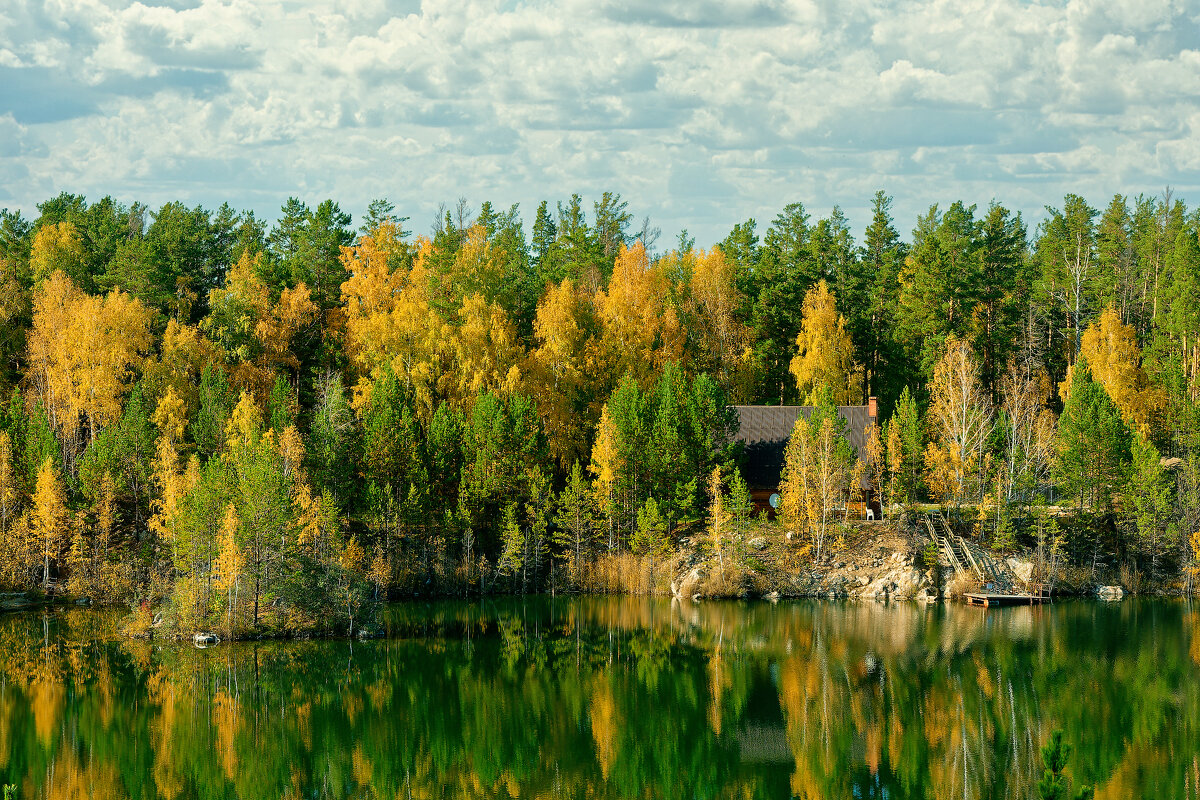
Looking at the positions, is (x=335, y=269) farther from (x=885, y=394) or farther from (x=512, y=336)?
(x=885, y=394)

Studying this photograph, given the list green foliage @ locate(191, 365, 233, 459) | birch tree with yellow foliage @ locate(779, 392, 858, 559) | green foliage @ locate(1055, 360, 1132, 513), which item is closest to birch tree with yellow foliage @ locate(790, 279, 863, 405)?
birch tree with yellow foliage @ locate(779, 392, 858, 559)

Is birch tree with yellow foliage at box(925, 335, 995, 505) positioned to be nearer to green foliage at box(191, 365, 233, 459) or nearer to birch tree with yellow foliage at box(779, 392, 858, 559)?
birch tree with yellow foliage at box(779, 392, 858, 559)

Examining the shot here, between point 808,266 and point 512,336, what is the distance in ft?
67.1

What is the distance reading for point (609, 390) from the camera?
202 ft

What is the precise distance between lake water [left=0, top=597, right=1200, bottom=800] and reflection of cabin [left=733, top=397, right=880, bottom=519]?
1250 cm

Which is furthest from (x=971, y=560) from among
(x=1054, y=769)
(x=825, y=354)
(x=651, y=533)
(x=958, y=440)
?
(x=1054, y=769)

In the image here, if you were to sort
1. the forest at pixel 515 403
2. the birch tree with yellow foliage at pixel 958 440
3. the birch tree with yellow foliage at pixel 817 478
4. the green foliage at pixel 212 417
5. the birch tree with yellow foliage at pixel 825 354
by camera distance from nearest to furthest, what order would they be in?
the forest at pixel 515 403
the birch tree with yellow foliage at pixel 817 478
the green foliage at pixel 212 417
the birch tree with yellow foliage at pixel 958 440
the birch tree with yellow foliage at pixel 825 354

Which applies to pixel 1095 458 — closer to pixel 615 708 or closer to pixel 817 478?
pixel 817 478

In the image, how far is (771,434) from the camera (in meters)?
60.2

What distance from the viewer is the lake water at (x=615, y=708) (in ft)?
86.6

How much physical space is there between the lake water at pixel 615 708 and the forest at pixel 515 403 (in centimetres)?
512

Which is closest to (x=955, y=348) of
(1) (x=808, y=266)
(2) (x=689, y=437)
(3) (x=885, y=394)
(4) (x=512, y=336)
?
(3) (x=885, y=394)

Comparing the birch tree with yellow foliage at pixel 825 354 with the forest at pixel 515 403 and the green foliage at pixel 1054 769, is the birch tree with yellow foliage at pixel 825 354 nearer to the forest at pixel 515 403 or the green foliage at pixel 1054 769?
the forest at pixel 515 403

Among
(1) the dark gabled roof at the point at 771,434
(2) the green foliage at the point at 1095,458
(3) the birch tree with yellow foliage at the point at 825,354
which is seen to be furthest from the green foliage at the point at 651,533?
(2) the green foliage at the point at 1095,458
